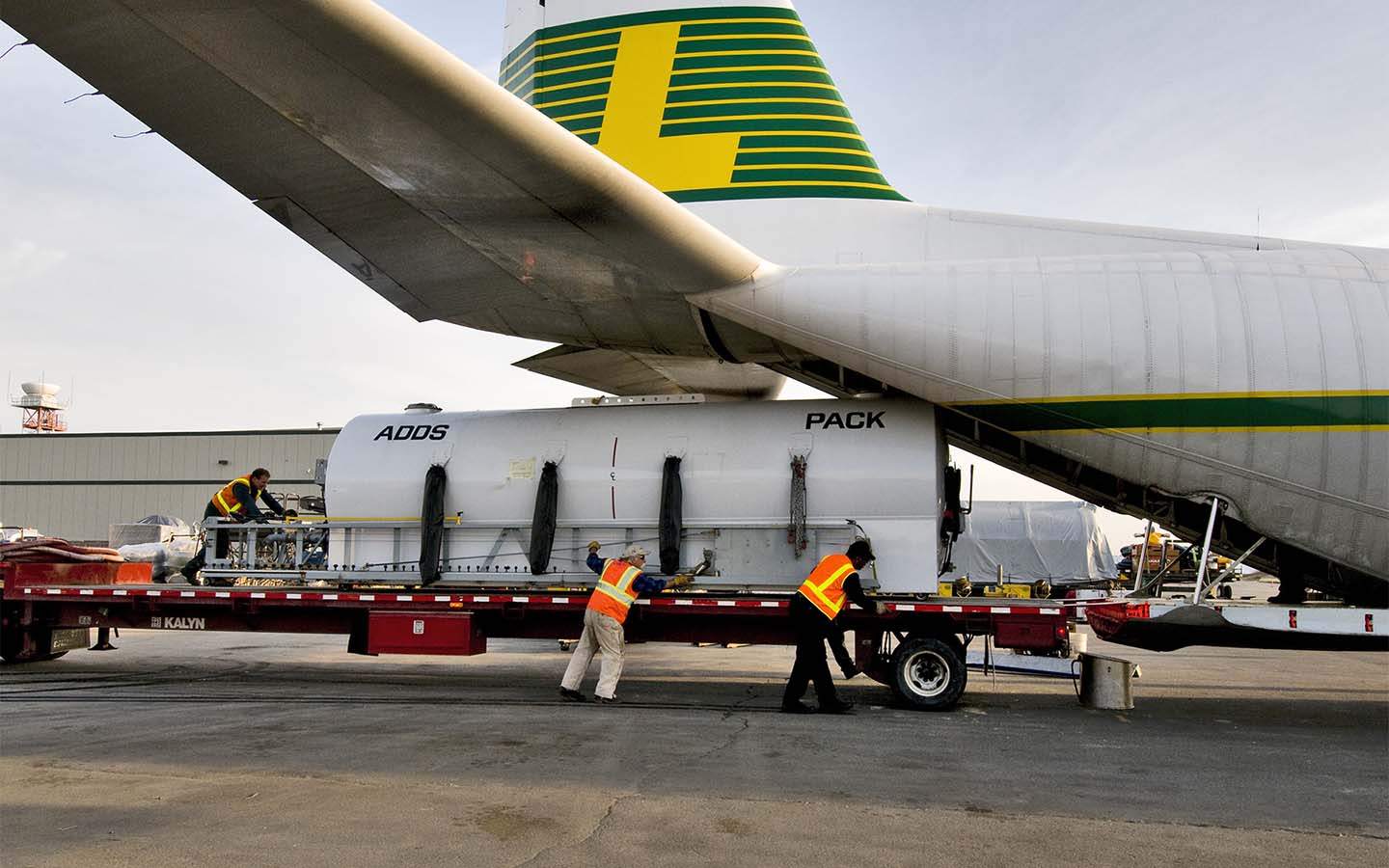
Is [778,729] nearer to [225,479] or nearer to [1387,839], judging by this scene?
[1387,839]

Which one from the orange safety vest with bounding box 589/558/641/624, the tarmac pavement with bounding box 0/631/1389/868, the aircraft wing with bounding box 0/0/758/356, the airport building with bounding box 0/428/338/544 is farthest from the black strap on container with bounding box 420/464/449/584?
the airport building with bounding box 0/428/338/544

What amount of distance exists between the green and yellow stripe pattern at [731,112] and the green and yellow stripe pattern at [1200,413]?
3315 millimetres

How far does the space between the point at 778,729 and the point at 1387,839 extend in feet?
14.6

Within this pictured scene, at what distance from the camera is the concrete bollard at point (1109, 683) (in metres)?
10.4

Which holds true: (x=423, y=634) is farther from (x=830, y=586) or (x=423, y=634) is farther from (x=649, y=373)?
(x=830, y=586)

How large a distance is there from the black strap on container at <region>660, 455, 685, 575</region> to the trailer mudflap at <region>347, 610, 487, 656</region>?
2.30 metres

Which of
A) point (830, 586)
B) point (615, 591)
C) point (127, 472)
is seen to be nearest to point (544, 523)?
point (615, 591)

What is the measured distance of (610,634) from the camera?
1016 cm

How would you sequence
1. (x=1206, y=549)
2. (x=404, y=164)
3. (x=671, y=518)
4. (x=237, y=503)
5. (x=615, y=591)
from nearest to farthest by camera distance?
(x=404, y=164), (x=1206, y=549), (x=615, y=591), (x=671, y=518), (x=237, y=503)

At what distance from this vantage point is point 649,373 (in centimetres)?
1360

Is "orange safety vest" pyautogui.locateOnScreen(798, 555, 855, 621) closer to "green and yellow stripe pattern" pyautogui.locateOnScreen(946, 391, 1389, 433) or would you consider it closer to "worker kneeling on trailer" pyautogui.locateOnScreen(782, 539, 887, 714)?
"worker kneeling on trailer" pyautogui.locateOnScreen(782, 539, 887, 714)

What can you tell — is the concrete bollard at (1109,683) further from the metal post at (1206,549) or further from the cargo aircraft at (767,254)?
the cargo aircraft at (767,254)

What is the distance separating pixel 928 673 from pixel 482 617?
499 cm

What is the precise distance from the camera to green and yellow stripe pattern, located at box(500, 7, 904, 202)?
1180cm
